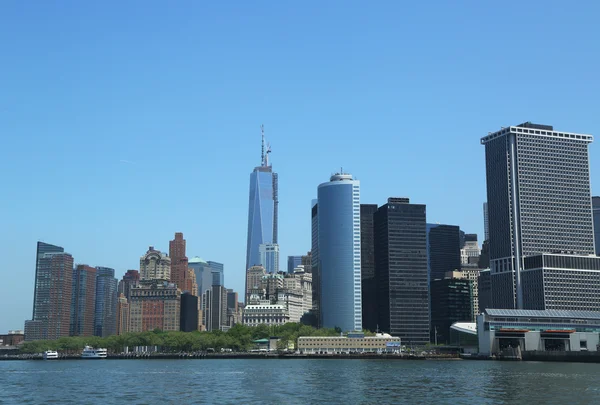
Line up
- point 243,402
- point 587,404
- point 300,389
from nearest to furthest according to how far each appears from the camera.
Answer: point 587,404, point 243,402, point 300,389

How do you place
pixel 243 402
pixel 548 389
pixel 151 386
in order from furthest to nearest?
pixel 151 386 → pixel 548 389 → pixel 243 402

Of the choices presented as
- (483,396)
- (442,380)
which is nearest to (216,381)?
(442,380)

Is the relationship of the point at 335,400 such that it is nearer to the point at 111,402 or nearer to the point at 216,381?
the point at 111,402

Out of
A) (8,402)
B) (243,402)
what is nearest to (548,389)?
(243,402)

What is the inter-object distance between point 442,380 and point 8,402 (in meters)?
72.4

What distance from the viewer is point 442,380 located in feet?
450

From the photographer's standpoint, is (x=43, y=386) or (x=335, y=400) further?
(x=43, y=386)

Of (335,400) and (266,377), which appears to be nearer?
(335,400)

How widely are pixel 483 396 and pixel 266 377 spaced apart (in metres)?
59.5

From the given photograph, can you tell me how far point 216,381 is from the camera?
460 feet

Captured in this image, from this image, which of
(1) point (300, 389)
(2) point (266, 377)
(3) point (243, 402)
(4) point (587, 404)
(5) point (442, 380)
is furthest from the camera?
(2) point (266, 377)

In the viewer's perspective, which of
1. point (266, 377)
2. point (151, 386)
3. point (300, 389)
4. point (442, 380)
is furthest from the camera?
point (266, 377)

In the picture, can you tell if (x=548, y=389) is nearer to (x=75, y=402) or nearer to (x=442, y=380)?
(x=442, y=380)

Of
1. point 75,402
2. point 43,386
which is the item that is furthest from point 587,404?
point 43,386
